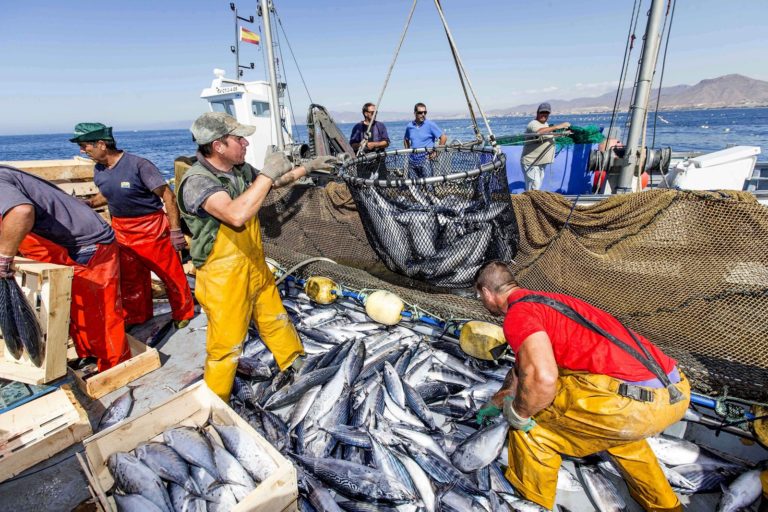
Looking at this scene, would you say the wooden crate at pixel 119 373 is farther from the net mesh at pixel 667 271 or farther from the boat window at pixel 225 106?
the boat window at pixel 225 106

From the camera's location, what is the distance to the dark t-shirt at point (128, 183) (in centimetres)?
395

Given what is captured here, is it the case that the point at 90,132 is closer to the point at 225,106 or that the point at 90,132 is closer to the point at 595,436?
the point at 595,436

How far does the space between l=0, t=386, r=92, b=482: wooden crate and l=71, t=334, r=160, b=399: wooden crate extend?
369mm

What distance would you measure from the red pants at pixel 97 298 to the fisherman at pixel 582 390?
3.43m

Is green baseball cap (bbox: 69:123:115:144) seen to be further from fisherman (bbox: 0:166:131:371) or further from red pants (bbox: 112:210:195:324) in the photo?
red pants (bbox: 112:210:195:324)

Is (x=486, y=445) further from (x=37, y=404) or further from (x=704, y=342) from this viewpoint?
(x=37, y=404)

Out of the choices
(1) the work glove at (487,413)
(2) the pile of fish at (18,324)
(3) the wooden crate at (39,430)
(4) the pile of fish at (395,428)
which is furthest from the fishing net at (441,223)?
(3) the wooden crate at (39,430)

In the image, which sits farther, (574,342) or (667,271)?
(667,271)

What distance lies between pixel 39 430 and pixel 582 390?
3743 millimetres

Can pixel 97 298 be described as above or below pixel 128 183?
below

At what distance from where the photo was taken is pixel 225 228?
2777 mm

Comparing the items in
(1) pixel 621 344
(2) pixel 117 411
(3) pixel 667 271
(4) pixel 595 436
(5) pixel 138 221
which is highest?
(5) pixel 138 221

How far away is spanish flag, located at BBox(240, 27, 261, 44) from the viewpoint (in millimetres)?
12316

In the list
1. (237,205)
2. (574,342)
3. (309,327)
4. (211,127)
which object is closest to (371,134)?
(309,327)
